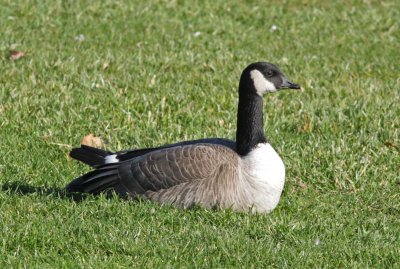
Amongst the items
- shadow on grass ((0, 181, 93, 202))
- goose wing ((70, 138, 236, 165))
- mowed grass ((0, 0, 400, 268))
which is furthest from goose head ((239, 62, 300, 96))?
shadow on grass ((0, 181, 93, 202))

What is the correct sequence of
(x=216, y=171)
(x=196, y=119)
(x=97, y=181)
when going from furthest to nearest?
1. (x=196, y=119)
2. (x=97, y=181)
3. (x=216, y=171)

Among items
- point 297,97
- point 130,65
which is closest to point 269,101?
point 297,97

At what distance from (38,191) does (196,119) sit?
7.75ft

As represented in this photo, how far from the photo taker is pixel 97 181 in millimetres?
6789

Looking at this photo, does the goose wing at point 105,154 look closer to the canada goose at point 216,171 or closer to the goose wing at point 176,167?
the canada goose at point 216,171

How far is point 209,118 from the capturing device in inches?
348

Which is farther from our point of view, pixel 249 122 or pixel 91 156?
pixel 91 156

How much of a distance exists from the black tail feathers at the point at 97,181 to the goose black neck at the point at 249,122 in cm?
100

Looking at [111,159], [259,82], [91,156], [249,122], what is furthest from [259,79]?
[91,156]

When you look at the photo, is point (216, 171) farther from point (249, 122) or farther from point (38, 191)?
point (38, 191)

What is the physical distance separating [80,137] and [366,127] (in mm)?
2836

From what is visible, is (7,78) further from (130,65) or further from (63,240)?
(63,240)

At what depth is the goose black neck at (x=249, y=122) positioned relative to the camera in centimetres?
681

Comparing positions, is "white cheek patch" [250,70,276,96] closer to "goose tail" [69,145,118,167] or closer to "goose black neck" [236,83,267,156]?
"goose black neck" [236,83,267,156]
